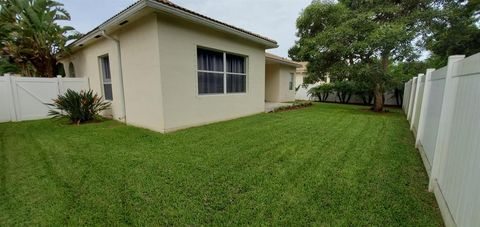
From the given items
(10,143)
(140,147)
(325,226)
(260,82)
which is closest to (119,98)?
(10,143)

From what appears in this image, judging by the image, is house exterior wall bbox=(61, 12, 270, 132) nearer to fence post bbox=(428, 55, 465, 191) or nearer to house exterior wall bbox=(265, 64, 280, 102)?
fence post bbox=(428, 55, 465, 191)

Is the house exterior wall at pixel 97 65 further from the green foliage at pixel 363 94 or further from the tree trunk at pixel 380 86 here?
the green foliage at pixel 363 94

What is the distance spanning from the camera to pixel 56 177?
125 inches

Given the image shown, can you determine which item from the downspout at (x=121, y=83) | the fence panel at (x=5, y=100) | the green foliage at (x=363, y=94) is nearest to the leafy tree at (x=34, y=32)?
the fence panel at (x=5, y=100)

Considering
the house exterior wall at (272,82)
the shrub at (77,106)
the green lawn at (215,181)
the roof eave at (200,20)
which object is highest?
the roof eave at (200,20)

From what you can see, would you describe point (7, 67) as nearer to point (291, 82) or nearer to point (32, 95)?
point (32, 95)

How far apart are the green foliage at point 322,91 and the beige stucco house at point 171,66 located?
937 centimetres

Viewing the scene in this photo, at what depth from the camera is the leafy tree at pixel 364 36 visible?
8235mm

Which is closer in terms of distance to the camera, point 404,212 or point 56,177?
point 404,212

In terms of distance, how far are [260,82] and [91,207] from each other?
7.95 meters

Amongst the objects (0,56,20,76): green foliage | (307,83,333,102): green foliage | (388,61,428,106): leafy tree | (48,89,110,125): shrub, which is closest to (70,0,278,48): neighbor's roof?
(48,89,110,125): shrub

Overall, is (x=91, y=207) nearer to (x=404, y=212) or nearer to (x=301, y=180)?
(x=301, y=180)

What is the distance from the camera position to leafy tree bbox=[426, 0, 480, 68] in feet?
27.4

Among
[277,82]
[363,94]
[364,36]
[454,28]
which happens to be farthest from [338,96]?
[364,36]
